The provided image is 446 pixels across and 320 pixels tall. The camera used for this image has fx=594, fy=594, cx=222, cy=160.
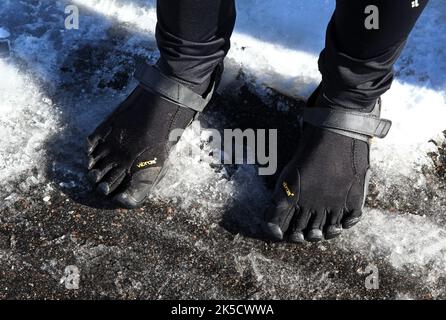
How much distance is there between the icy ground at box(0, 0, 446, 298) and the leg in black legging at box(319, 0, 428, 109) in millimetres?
303

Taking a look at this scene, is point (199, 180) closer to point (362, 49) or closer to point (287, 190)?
point (287, 190)

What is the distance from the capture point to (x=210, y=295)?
4.93 ft

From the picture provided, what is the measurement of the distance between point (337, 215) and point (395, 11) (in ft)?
1.76

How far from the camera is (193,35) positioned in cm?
144

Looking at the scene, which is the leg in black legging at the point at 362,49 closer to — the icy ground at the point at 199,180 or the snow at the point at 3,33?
the icy ground at the point at 199,180

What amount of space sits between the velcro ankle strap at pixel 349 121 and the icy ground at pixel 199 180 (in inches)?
6.5

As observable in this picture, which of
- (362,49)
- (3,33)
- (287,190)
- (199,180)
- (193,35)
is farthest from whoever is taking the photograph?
(3,33)

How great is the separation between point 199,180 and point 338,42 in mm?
543

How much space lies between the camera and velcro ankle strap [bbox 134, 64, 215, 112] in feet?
5.12

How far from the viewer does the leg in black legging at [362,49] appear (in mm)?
1264
